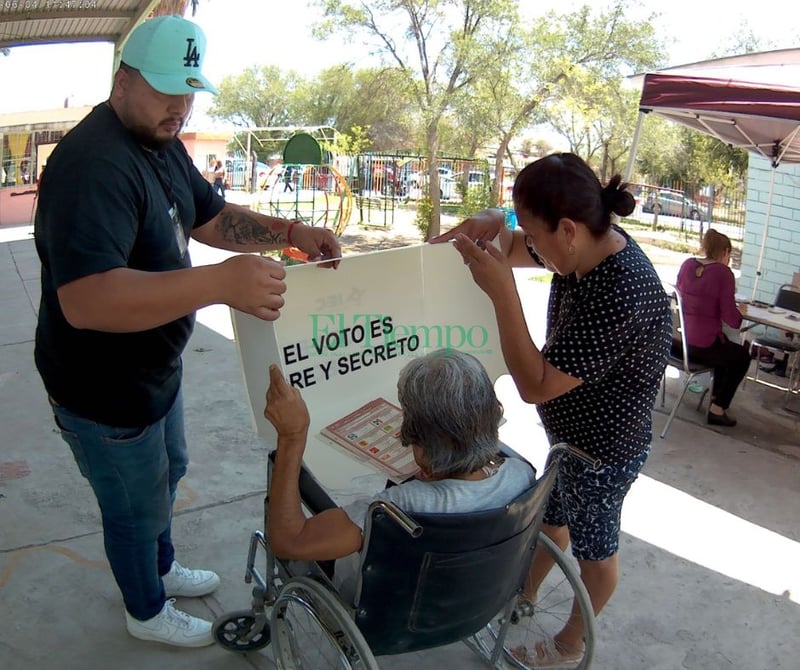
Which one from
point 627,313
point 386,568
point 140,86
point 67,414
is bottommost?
point 386,568

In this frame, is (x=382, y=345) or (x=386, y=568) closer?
(x=386, y=568)

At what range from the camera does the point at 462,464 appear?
5.31ft

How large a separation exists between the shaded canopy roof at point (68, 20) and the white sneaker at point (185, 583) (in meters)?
6.66

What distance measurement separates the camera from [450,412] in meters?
1.57

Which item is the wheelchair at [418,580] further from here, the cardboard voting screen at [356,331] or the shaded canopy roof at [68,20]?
the shaded canopy roof at [68,20]

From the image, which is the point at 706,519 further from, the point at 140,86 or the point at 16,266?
the point at 16,266

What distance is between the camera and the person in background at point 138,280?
5.13 ft

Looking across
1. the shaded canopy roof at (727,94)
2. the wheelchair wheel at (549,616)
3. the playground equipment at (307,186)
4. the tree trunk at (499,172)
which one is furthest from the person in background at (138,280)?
the tree trunk at (499,172)

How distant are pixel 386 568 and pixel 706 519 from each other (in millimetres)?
2457

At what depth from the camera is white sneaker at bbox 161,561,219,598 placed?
264cm

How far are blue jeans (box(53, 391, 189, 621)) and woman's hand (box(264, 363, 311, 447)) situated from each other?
567 mm

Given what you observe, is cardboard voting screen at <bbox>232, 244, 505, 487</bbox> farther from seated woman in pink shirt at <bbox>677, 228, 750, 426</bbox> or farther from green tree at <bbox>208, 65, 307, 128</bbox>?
green tree at <bbox>208, 65, 307, 128</bbox>

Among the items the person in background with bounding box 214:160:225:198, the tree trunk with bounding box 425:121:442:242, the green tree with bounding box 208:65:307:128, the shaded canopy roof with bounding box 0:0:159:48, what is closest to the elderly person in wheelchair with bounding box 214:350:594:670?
the shaded canopy roof with bounding box 0:0:159:48

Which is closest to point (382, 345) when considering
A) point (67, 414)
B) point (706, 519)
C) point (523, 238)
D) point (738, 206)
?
point (523, 238)
